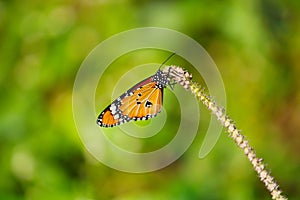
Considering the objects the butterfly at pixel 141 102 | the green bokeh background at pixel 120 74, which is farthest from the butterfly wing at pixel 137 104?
the green bokeh background at pixel 120 74

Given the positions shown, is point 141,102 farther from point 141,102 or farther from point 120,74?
point 120,74

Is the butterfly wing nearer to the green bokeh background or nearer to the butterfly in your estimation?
the butterfly

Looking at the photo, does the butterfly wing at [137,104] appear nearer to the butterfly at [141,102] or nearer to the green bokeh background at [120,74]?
the butterfly at [141,102]

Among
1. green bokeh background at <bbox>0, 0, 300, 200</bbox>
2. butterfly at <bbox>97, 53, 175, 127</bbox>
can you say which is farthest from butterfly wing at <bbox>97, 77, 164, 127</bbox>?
green bokeh background at <bbox>0, 0, 300, 200</bbox>

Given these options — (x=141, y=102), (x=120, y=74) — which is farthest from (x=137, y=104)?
(x=120, y=74)

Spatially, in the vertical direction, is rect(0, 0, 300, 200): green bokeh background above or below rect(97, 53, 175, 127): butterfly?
above

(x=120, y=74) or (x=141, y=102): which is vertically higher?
(x=120, y=74)

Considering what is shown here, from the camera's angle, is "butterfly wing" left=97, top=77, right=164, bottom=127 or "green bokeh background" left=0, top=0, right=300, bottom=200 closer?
"butterfly wing" left=97, top=77, right=164, bottom=127

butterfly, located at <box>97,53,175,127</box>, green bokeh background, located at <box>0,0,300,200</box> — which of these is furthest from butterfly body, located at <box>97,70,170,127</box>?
green bokeh background, located at <box>0,0,300,200</box>

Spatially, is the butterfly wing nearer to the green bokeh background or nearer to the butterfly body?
the butterfly body
